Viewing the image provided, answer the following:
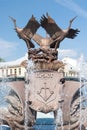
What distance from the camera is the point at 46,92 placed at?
1642 cm

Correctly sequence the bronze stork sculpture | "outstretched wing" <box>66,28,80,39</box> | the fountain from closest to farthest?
the fountain, the bronze stork sculpture, "outstretched wing" <box>66,28,80,39</box>

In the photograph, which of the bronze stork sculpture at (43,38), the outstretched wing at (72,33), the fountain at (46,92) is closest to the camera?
the fountain at (46,92)

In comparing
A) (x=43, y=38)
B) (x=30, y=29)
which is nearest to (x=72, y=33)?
(x=43, y=38)

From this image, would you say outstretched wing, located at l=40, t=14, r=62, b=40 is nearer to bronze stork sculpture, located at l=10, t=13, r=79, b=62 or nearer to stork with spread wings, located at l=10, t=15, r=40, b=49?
bronze stork sculpture, located at l=10, t=13, r=79, b=62

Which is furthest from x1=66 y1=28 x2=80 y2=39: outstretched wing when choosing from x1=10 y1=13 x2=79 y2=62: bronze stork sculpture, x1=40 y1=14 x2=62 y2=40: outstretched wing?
x1=40 y1=14 x2=62 y2=40: outstretched wing

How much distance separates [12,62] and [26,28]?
4186 cm

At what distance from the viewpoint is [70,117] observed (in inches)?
645

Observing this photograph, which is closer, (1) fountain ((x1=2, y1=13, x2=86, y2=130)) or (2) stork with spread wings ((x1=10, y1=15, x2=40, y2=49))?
(1) fountain ((x1=2, y1=13, x2=86, y2=130))

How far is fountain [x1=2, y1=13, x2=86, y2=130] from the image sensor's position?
16344mm

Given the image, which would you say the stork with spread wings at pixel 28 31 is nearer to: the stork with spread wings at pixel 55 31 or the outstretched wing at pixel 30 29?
the outstretched wing at pixel 30 29

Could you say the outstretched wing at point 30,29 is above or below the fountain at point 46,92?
above

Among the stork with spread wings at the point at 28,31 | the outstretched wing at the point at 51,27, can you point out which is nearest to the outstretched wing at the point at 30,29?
the stork with spread wings at the point at 28,31

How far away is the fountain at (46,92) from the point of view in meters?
16.3

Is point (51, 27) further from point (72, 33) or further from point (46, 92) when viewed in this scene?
point (46, 92)
